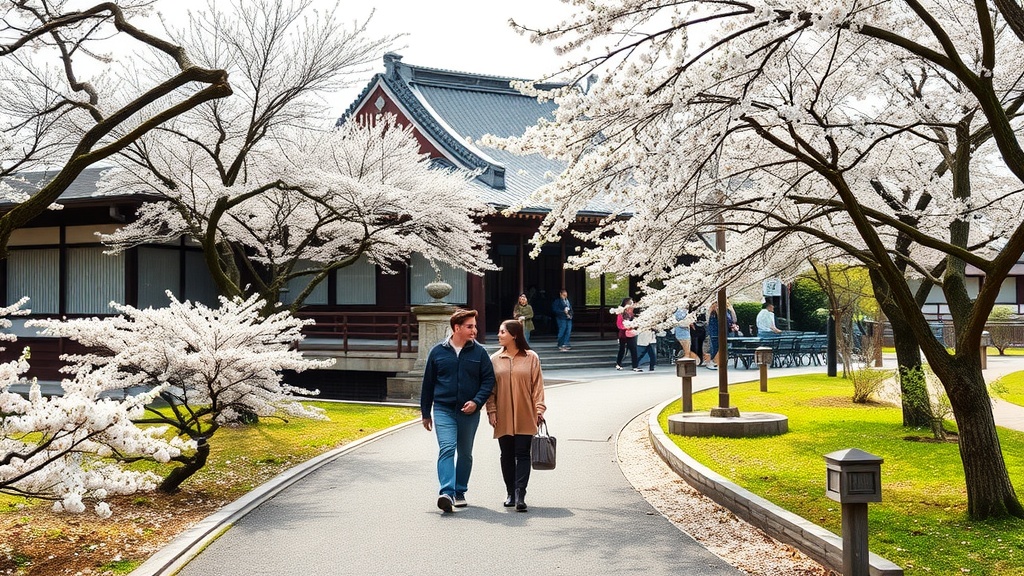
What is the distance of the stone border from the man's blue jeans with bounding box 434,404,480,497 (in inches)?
92.3

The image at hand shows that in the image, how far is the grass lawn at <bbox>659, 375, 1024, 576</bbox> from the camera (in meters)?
6.64

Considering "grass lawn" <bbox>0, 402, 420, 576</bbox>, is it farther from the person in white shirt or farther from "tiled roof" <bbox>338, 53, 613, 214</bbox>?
the person in white shirt

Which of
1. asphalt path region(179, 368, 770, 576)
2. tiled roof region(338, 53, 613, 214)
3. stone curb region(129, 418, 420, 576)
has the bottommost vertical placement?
asphalt path region(179, 368, 770, 576)

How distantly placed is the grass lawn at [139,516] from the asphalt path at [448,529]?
0.52 meters

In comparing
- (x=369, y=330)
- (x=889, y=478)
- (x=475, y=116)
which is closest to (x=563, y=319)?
(x=369, y=330)

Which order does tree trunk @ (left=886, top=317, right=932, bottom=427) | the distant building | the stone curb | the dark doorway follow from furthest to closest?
1. the dark doorway
2. the distant building
3. tree trunk @ (left=886, top=317, right=932, bottom=427)
4. the stone curb

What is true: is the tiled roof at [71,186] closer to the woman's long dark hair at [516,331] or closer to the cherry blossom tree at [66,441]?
the woman's long dark hair at [516,331]

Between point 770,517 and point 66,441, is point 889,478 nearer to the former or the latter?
point 770,517

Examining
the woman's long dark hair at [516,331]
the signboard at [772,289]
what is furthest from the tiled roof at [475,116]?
the woman's long dark hair at [516,331]

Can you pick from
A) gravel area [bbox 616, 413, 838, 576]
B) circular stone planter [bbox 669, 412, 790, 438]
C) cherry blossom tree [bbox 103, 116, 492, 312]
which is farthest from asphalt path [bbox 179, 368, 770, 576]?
cherry blossom tree [bbox 103, 116, 492, 312]

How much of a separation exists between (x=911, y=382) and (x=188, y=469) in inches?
365

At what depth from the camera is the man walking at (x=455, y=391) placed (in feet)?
27.2

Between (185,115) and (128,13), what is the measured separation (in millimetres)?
6353

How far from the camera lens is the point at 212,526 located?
7.68m
